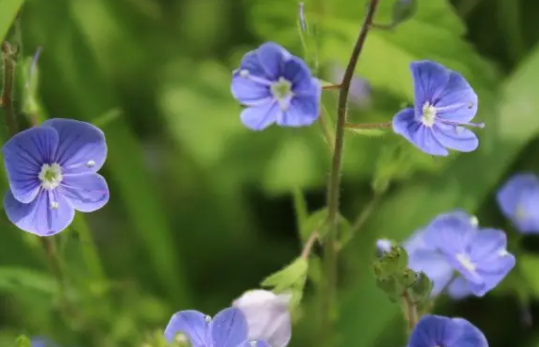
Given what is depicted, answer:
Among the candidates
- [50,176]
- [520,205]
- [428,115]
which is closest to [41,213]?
[50,176]

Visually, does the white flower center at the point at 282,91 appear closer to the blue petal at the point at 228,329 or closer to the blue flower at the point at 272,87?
the blue flower at the point at 272,87

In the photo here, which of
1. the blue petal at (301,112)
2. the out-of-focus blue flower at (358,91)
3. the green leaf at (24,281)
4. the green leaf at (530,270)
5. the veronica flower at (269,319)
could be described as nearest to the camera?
the blue petal at (301,112)

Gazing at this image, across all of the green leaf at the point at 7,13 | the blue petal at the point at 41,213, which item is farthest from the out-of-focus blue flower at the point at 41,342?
the green leaf at the point at 7,13

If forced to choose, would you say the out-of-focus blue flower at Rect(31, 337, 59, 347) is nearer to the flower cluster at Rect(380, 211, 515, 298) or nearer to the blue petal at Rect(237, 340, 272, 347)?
the blue petal at Rect(237, 340, 272, 347)

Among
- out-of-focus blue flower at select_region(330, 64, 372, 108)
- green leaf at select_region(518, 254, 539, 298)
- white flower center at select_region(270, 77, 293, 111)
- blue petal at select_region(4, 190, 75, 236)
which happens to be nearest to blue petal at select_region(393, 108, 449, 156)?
white flower center at select_region(270, 77, 293, 111)

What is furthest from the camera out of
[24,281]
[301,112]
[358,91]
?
[358,91]

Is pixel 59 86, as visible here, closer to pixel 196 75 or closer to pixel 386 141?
pixel 196 75

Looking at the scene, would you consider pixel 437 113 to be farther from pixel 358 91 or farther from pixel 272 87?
pixel 358 91

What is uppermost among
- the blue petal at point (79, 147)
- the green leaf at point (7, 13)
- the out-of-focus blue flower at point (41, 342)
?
the green leaf at point (7, 13)
